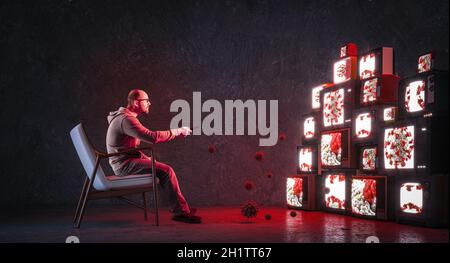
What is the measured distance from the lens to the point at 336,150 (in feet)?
21.4

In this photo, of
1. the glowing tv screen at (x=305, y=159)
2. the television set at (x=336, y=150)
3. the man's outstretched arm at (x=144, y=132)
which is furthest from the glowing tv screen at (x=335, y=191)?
the man's outstretched arm at (x=144, y=132)

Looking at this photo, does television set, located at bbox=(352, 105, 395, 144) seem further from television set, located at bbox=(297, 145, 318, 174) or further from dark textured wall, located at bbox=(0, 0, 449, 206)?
dark textured wall, located at bbox=(0, 0, 449, 206)

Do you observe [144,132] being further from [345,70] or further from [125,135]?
[345,70]

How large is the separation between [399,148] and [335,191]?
1.24m

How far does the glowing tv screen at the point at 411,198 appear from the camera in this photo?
5188 millimetres

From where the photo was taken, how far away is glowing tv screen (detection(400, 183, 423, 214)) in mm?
5188

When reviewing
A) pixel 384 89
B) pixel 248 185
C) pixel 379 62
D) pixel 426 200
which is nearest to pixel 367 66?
pixel 379 62

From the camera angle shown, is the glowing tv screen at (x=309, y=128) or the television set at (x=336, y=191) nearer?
the television set at (x=336, y=191)

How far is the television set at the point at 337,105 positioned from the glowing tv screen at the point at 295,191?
0.80 metres

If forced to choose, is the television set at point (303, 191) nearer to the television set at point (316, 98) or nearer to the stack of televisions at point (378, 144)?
the stack of televisions at point (378, 144)

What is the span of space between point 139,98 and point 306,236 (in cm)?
224

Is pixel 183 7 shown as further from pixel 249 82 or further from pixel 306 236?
pixel 306 236

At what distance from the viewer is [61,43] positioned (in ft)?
27.0

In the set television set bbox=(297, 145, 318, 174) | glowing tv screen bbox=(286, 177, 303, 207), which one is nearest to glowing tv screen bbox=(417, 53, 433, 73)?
television set bbox=(297, 145, 318, 174)
